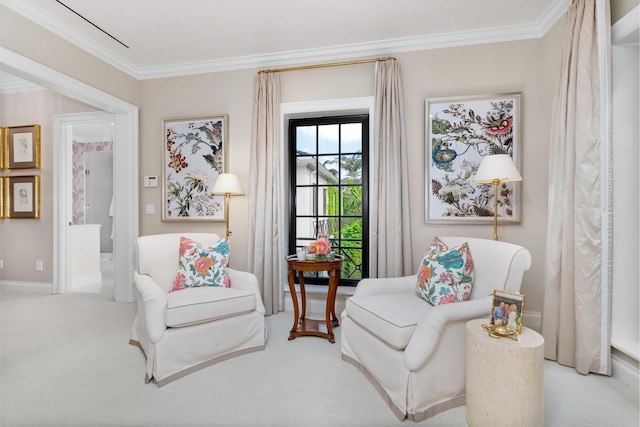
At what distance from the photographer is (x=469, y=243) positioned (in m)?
2.32

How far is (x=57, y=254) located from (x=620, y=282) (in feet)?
18.2

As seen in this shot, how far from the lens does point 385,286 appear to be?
8.00 ft

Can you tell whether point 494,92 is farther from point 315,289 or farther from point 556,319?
point 315,289

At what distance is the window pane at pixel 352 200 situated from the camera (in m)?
3.64

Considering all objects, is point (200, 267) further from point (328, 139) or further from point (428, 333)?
point (328, 139)

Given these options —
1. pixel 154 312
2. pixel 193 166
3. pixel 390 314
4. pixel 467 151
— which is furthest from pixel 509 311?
pixel 193 166

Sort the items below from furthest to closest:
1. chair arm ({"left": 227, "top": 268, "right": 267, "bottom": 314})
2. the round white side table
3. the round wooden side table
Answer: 1. the round wooden side table
2. chair arm ({"left": 227, "top": 268, "right": 267, "bottom": 314})
3. the round white side table

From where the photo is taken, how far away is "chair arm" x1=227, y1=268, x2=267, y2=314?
2549 millimetres

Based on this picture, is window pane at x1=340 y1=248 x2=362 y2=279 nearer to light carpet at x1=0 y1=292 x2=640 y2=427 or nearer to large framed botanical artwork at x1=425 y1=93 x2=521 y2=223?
large framed botanical artwork at x1=425 y1=93 x2=521 y2=223

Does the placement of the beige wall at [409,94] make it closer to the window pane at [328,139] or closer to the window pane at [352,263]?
the window pane at [328,139]

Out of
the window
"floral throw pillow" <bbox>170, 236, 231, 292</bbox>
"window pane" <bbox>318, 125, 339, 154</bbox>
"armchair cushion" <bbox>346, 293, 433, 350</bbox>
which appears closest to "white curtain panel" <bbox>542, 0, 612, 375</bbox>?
"armchair cushion" <bbox>346, 293, 433, 350</bbox>

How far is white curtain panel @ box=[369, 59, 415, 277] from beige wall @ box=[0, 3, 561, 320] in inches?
5.2

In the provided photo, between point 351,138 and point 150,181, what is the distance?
2.34 metres

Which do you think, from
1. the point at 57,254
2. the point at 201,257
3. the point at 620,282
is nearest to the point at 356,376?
the point at 201,257
